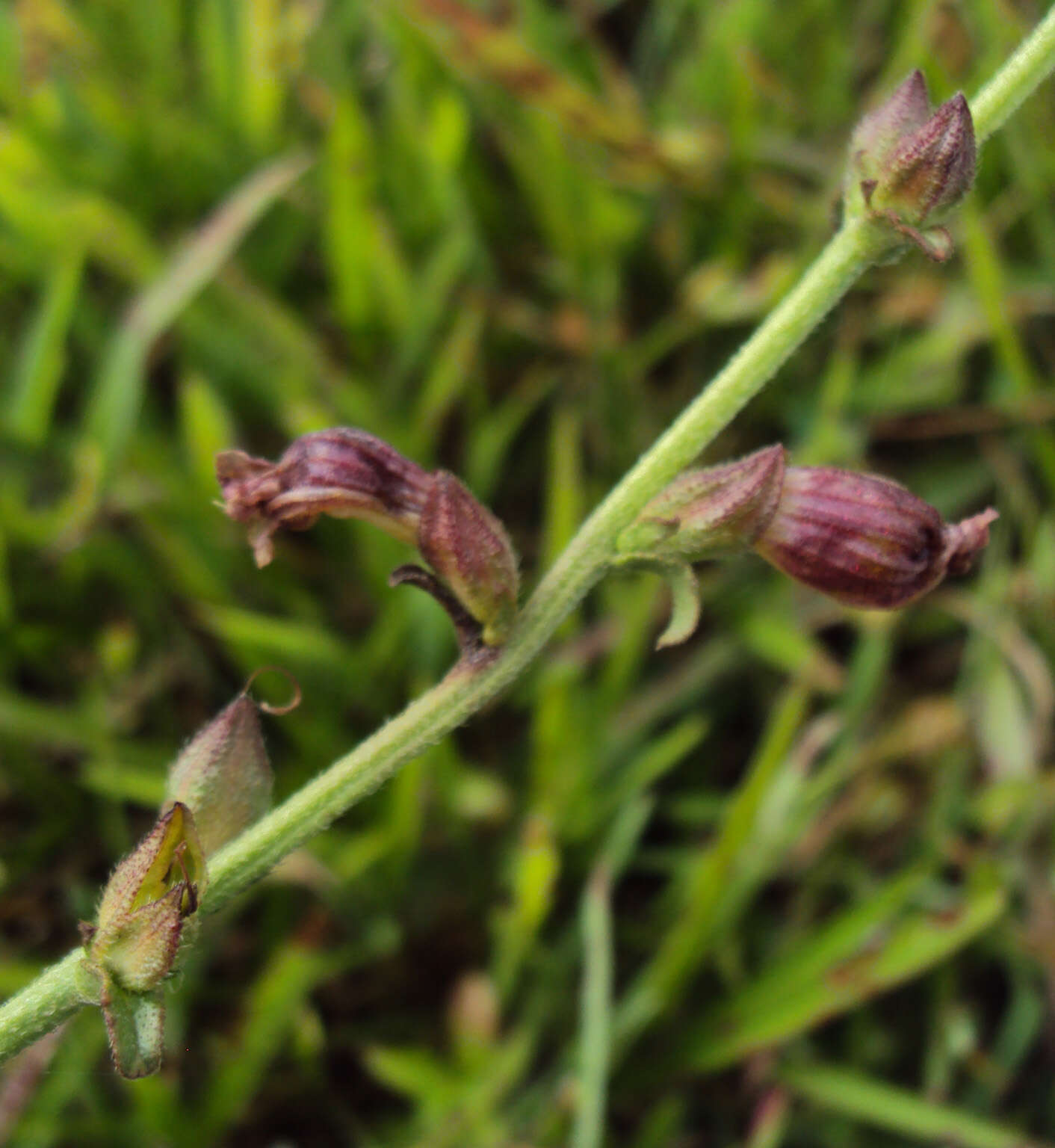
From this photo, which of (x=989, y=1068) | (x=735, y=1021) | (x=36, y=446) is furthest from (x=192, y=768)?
(x=989, y=1068)

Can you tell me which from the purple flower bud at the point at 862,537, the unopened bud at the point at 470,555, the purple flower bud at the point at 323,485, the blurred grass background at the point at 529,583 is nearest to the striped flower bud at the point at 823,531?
the purple flower bud at the point at 862,537

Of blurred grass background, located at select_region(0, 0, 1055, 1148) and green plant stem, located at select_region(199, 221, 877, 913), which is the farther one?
blurred grass background, located at select_region(0, 0, 1055, 1148)

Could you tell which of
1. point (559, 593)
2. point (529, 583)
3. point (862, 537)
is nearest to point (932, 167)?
point (862, 537)

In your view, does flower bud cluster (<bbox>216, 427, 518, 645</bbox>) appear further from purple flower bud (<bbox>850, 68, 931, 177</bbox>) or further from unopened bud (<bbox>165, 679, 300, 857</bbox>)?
purple flower bud (<bbox>850, 68, 931, 177</bbox>)

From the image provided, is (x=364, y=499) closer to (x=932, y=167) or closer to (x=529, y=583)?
(x=932, y=167)

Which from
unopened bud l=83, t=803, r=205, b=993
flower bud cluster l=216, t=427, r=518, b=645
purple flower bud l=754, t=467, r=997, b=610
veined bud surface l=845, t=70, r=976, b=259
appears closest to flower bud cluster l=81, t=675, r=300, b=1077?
unopened bud l=83, t=803, r=205, b=993

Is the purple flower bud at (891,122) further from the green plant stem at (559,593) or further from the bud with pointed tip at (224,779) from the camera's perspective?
the bud with pointed tip at (224,779)
